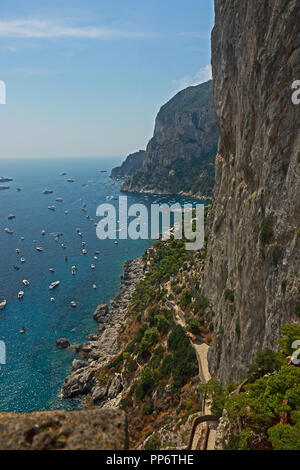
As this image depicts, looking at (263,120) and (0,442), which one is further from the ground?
(263,120)

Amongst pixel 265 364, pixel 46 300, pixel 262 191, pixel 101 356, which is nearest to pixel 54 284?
pixel 46 300

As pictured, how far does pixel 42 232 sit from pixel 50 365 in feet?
335

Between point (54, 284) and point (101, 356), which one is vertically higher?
point (54, 284)

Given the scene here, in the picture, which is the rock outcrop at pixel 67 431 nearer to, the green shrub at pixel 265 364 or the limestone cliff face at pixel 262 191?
the green shrub at pixel 265 364

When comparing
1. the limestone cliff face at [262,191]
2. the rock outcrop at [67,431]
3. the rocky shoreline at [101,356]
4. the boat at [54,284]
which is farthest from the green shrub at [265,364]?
the boat at [54,284]

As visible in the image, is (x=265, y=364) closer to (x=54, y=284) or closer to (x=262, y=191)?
(x=262, y=191)

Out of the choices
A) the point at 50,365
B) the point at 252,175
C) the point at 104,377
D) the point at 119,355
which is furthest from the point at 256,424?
the point at 50,365

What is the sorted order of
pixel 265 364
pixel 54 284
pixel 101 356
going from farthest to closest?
pixel 54 284 → pixel 101 356 → pixel 265 364

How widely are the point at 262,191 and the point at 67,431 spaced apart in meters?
31.1

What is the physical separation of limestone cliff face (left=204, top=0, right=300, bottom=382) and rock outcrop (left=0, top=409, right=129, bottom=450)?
65.1 ft

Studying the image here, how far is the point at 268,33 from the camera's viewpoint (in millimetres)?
32094

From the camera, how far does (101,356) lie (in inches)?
2852

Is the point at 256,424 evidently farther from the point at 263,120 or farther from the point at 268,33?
the point at 268,33

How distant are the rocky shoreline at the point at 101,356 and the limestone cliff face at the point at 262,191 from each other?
27551 millimetres
